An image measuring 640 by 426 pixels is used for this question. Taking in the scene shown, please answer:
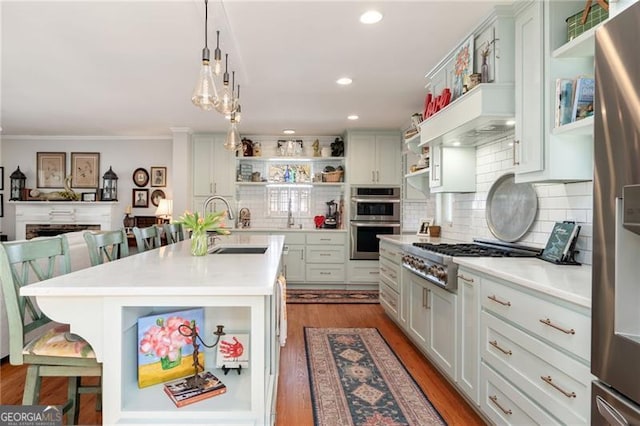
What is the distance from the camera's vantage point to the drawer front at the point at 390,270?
11.8 ft

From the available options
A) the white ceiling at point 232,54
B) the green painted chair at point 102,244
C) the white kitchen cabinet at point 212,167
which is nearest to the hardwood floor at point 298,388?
the green painted chair at point 102,244

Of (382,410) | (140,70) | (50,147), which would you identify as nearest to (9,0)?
(140,70)

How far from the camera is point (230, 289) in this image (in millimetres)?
1350

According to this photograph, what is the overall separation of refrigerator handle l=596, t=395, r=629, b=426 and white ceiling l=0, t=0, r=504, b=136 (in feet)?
7.18

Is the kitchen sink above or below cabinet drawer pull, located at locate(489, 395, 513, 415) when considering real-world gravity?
above

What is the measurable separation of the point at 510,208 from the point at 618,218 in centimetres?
195

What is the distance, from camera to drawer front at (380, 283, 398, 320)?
3.66m

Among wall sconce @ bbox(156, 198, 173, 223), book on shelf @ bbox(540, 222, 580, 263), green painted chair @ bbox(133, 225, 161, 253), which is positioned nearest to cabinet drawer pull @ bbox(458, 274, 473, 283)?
book on shelf @ bbox(540, 222, 580, 263)

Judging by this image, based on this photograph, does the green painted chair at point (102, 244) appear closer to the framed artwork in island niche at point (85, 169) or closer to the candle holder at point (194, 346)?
the candle holder at point (194, 346)

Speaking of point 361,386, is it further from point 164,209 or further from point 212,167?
point 164,209

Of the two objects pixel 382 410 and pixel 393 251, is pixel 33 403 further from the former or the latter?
pixel 393 251

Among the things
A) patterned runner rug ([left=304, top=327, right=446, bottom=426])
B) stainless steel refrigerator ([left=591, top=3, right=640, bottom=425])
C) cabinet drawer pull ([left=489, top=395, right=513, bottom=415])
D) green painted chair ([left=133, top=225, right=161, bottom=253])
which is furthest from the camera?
green painted chair ([left=133, top=225, right=161, bottom=253])

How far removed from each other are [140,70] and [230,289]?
110 inches

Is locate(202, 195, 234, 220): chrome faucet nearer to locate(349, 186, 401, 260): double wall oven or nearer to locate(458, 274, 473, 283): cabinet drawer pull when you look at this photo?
locate(349, 186, 401, 260): double wall oven
